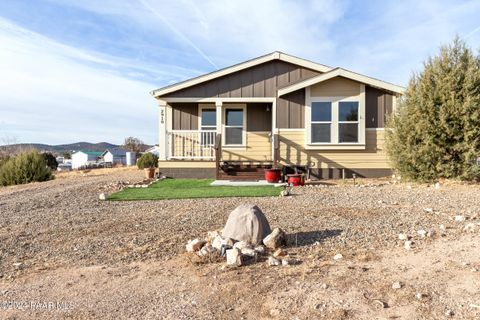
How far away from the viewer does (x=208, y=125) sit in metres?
13.2

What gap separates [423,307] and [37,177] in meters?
16.0

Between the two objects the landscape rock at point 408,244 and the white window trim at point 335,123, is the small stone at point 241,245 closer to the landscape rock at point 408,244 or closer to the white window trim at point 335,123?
the landscape rock at point 408,244

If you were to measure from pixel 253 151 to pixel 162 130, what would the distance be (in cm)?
346

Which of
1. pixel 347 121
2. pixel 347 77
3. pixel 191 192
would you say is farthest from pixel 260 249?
pixel 347 77

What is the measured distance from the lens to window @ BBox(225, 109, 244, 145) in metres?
12.9

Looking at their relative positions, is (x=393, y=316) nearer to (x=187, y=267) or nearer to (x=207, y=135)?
(x=187, y=267)

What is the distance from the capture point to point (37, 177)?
14.8m

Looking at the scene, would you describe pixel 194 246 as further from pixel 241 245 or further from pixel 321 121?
pixel 321 121

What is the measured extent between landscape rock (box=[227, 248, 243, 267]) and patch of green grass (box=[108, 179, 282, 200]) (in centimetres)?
445

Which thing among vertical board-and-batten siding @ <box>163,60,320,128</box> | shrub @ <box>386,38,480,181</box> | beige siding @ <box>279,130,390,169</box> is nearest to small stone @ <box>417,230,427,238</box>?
shrub @ <box>386,38,480,181</box>

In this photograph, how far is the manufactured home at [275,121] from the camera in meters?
11.6

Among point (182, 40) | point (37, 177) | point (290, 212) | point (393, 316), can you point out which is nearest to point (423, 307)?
point (393, 316)

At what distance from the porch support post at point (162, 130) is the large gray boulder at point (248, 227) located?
8564 mm

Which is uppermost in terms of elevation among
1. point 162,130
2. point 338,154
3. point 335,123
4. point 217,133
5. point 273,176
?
point 335,123
